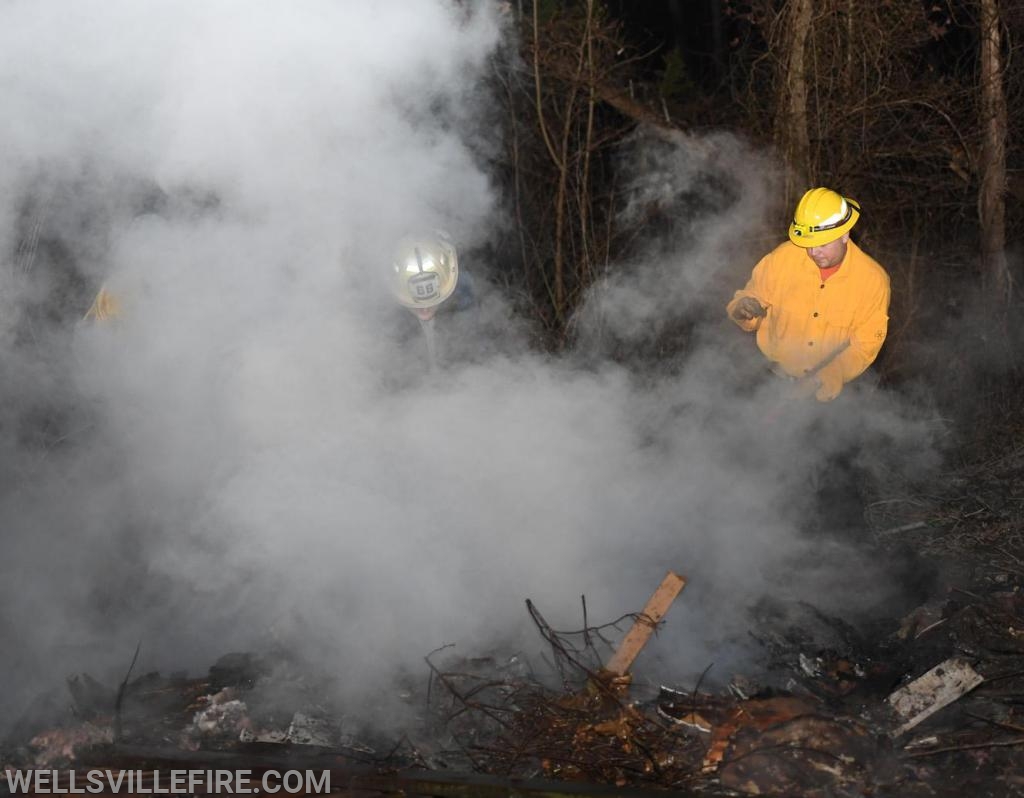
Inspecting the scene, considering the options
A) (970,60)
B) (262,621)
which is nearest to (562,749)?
(262,621)

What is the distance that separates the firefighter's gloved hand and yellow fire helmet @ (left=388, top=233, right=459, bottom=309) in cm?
169

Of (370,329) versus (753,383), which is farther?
(753,383)

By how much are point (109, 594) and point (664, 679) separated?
2.91 metres

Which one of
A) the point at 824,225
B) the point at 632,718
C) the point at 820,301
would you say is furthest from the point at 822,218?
the point at 632,718

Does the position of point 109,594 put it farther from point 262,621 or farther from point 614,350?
point 614,350

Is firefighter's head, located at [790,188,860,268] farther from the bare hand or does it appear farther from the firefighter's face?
the bare hand

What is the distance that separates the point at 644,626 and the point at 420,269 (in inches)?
90.8

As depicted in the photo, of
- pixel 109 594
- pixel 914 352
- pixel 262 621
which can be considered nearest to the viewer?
pixel 262 621

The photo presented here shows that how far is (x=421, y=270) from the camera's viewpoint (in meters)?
5.29

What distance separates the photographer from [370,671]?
4352mm

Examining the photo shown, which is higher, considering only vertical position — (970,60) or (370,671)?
(970,60)

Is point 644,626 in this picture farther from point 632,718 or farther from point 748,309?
point 748,309
